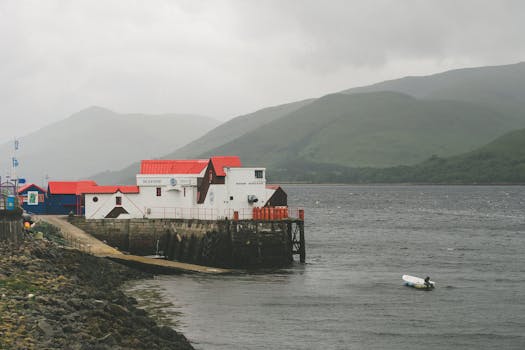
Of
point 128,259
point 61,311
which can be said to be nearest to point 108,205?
point 128,259

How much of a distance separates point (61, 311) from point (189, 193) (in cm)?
4171

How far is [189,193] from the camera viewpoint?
258ft

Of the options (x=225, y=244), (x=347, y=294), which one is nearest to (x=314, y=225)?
(x=225, y=244)

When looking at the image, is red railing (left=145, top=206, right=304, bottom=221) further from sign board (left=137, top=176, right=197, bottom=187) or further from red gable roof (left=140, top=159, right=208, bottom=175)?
red gable roof (left=140, top=159, right=208, bottom=175)

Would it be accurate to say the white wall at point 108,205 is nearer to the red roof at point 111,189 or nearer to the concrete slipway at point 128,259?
the red roof at point 111,189

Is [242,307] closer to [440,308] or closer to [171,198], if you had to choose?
[440,308]

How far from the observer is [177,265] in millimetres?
68000

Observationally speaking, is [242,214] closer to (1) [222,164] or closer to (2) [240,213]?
(2) [240,213]

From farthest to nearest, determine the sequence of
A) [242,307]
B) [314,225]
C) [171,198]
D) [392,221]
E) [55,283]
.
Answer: [392,221]
[314,225]
[171,198]
[242,307]
[55,283]

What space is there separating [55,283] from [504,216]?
13472 centimetres

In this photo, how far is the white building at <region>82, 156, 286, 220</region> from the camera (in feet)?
245

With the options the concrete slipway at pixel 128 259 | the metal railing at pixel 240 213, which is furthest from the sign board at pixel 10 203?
the metal railing at pixel 240 213

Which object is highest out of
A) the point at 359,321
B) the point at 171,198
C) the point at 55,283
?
the point at 171,198

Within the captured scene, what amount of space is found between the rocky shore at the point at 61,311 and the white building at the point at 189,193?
853 inches
